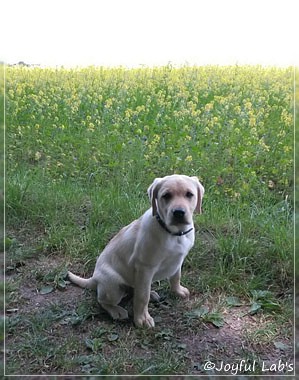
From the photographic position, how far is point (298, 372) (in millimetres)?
1803

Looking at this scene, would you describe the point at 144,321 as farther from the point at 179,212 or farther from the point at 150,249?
the point at 179,212

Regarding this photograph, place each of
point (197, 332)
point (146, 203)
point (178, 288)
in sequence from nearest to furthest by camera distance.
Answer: point (197, 332) < point (178, 288) < point (146, 203)

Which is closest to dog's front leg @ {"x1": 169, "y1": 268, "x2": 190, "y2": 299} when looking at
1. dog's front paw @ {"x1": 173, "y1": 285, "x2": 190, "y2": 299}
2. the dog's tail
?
dog's front paw @ {"x1": 173, "y1": 285, "x2": 190, "y2": 299}

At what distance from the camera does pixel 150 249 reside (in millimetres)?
2047

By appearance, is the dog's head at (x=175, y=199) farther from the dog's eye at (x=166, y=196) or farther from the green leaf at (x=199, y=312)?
the green leaf at (x=199, y=312)

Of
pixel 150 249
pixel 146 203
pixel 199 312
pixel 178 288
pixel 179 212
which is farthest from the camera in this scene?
pixel 146 203

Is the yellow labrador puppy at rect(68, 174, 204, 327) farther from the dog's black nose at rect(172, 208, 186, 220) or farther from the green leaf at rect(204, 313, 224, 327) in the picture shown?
the green leaf at rect(204, 313, 224, 327)

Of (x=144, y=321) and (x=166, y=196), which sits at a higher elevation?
(x=166, y=196)

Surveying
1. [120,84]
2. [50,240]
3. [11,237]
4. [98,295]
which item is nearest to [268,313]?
[98,295]

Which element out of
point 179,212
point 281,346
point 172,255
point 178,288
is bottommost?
point 281,346

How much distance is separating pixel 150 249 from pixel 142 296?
223 millimetres

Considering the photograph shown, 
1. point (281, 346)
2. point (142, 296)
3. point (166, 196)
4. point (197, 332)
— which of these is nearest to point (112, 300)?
point (142, 296)

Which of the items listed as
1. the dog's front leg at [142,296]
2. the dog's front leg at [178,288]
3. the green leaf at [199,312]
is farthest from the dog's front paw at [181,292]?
the dog's front leg at [142,296]

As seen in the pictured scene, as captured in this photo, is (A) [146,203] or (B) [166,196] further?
(A) [146,203]
